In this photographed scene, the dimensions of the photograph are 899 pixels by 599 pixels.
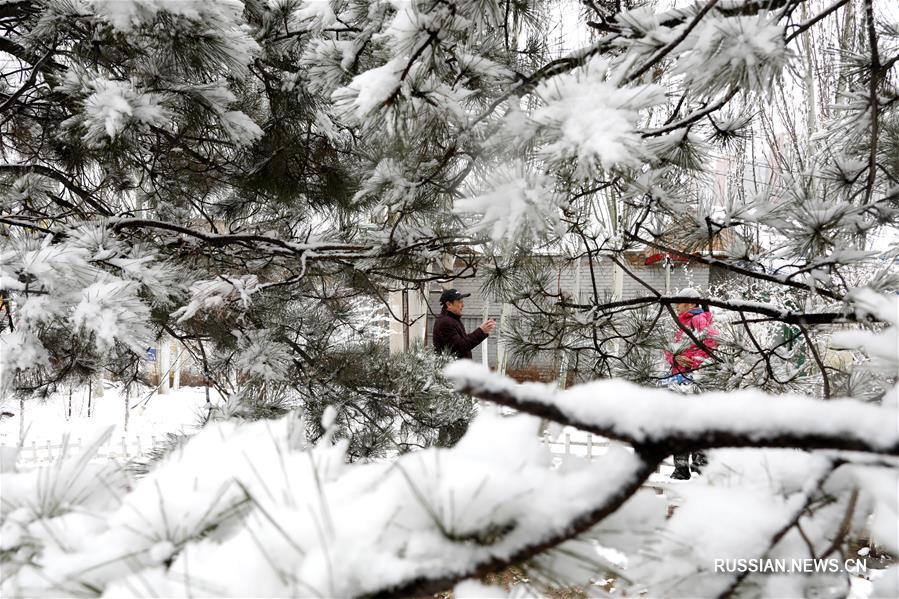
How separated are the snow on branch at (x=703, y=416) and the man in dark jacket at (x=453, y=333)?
3416 millimetres

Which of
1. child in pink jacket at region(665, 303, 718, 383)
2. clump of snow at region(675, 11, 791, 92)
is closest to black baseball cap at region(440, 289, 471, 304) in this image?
child in pink jacket at region(665, 303, 718, 383)

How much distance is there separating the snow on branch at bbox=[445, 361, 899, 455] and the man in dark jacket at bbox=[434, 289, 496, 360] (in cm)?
342

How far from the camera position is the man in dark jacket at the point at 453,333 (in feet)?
13.1

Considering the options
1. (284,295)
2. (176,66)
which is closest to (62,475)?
(176,66)

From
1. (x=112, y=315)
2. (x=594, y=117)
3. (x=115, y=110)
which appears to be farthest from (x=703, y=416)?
(x=115, y=110)

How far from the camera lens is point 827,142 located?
2062 millimetres

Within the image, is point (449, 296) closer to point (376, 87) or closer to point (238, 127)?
point (238, 127)

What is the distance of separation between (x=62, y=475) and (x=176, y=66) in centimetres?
149

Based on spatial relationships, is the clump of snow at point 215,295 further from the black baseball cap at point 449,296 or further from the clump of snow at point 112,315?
the black baseball cap at point 449,296

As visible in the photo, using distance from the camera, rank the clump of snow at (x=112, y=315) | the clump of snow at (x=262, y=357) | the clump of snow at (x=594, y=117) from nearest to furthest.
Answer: the clump of snow at (x=594, y=117)
the clump of snow at (x=112, y=315)
the clump of snow at (x=262, y=357)

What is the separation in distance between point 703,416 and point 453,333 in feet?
12.5

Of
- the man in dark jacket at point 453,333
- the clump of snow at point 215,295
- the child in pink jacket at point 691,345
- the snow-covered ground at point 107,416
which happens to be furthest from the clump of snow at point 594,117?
the snow-covered ground at point 107,416

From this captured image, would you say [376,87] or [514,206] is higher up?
[376,87]

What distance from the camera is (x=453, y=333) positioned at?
4184 millimetres
